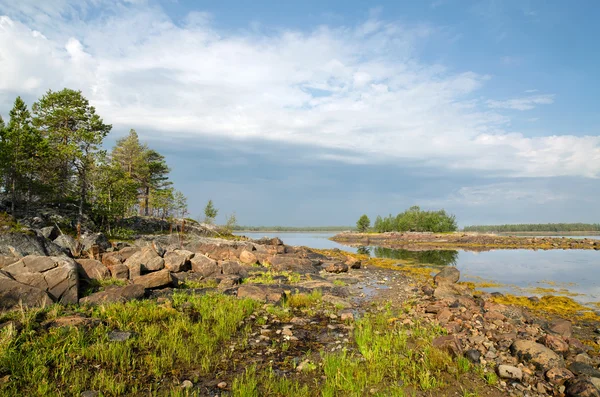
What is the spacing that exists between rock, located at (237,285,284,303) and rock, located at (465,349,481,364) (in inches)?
294

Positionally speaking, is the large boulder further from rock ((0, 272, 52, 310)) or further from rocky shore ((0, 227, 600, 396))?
rock ((0, 272, 52, 310))

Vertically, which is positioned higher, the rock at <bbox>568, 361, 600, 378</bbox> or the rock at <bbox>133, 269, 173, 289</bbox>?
the rock at <bbox>133, 269, 173, 289</bbox>

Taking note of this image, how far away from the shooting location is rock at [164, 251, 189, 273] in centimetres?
1859

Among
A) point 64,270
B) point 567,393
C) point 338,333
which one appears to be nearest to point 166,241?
point 64,270

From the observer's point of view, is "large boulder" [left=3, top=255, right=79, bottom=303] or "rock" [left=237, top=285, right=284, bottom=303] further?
"rock" [left=237, top=285, right=284, bottom=303]

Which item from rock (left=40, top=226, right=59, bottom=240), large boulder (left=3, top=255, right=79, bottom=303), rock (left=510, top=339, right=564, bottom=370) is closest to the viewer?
rock (left=510, top=339, right=564, bottom=370)

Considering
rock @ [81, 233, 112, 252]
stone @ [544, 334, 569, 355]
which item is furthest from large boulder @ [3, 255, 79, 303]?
stone @ [544, 334, 569, 355]

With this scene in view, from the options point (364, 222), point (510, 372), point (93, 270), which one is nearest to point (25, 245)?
point (93, 270)

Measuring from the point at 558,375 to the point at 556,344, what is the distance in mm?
2771

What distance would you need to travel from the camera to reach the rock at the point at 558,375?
24.8ft

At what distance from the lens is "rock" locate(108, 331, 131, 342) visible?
8488 mm

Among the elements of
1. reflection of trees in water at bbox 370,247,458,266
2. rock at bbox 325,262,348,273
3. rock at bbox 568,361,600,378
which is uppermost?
rock at bbox 568,361,600,378

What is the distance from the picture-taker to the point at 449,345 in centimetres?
880

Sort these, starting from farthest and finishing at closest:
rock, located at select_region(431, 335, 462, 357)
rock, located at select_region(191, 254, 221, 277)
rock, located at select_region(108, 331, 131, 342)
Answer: rock, located at select_region(191, 254, 221, 277), rock, located at select_region(431, 335, 462, 357), rock, located at select_region(108, 331, 131, 342)
